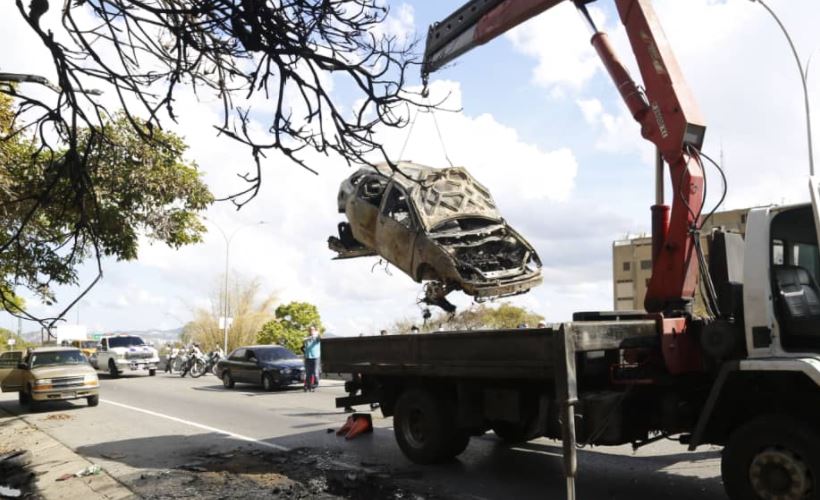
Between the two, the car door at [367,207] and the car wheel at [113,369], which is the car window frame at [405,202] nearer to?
the car door at [367,207]

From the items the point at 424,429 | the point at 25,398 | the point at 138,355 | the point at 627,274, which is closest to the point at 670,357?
the point at 424,429

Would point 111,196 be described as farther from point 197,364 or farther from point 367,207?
point 197,364

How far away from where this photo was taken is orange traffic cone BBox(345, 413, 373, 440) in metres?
10.0

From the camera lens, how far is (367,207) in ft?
36.3

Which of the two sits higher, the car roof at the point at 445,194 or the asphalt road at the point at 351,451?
the car roof at the point at 445,194

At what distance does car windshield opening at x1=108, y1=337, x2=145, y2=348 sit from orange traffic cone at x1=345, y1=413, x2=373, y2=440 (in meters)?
22.0

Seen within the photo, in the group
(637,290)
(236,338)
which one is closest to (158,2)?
(236,338)

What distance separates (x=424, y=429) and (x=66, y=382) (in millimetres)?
11400

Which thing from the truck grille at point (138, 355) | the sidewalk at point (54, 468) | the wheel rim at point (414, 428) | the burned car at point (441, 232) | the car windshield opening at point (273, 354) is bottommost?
the sidewalk at point (54, 468)

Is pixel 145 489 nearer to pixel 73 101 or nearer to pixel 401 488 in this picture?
pixel 401 488

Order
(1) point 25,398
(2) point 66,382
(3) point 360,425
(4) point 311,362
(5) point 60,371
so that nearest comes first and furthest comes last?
1. (3) point 360,425
2. (2) point 66,382
3. (5) point 60,371
4. (1) point 25,398
5. (4) point 311,362

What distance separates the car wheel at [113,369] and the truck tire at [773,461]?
88.4ft

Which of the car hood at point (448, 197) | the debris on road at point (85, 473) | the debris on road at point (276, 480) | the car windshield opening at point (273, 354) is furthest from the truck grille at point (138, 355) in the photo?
the debris on road at point (85, 473)

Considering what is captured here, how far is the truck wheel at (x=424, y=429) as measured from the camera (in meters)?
7.60
